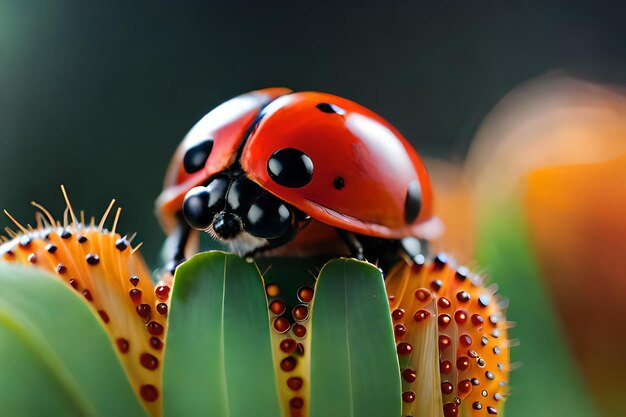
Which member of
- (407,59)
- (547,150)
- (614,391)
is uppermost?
(407,59)

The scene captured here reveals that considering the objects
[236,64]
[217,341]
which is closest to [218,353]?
[217,341]

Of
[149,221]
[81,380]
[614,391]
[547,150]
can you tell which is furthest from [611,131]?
[81,380]

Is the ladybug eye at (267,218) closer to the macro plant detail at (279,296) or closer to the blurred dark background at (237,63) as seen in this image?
the macro plant detail at (279,296)

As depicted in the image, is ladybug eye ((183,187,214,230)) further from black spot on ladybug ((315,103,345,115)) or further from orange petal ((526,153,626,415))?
orange petal ((526,153,626,415))

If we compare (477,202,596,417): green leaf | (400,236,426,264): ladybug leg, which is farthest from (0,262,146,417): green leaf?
(477,202,596,417): green leaf

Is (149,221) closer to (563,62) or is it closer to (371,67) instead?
(371,67)

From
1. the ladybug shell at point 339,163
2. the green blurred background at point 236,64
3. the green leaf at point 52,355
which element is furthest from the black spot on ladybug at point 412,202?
the green blurred background at point 236,64

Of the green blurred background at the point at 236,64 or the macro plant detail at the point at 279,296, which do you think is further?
the green blurred background at the point at 236,64
